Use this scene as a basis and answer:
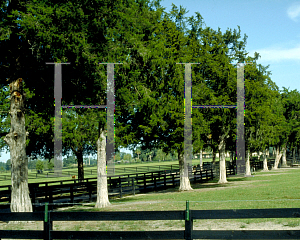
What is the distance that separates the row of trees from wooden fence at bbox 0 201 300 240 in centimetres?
720

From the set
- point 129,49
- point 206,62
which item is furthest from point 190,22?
point 129,49

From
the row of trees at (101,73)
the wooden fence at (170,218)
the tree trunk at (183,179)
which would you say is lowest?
the tree trunk at (183,179)

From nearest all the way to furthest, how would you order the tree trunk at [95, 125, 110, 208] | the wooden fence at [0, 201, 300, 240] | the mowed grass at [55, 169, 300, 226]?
the wooden fence at [0, 201, 300, 240] → the mowed grass at [55, 169, 300, 226] → the tree trunk at [95, 125, 110, 208]

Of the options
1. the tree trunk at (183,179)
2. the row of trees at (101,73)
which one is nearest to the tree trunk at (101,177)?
the row of trees at (101,73)

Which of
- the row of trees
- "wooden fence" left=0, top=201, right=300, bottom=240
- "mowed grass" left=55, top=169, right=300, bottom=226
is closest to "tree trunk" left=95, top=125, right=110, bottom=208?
the row of trees

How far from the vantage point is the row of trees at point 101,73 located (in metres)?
14.2

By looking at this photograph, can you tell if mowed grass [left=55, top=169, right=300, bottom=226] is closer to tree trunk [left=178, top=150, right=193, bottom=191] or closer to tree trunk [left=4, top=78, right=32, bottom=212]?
tree trunk [left=178, top=150, right=193, bottom=191]

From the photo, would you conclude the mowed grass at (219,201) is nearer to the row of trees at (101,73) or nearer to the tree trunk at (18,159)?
the row of trees at (101,73)

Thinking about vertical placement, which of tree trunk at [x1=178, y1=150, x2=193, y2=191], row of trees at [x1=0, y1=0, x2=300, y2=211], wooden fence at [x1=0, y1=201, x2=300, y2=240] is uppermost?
row of trees at [x1=0, y1=0, x2=300, y2=211]

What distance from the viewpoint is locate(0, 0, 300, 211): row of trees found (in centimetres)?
1424

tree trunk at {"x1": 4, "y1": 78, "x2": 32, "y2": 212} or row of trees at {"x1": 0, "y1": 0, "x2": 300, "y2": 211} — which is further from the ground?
row of trees at {"x1": 0, "y1": 0, "x2": 300, "y2": 211}

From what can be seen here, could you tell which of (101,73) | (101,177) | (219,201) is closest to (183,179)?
(101,177)

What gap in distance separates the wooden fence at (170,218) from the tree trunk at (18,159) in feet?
21.9

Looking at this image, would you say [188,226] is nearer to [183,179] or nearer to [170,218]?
[170,218]
